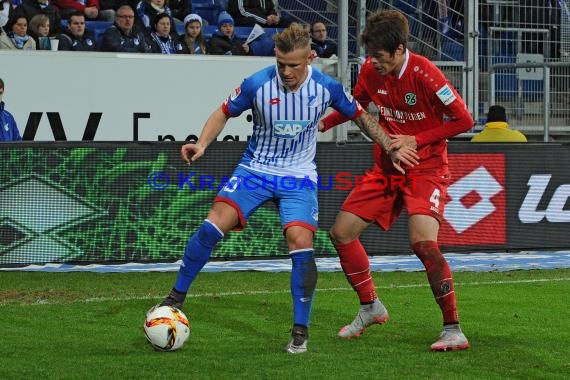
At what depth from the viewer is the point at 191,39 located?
1614 centimetres

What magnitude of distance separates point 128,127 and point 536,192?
5094mm

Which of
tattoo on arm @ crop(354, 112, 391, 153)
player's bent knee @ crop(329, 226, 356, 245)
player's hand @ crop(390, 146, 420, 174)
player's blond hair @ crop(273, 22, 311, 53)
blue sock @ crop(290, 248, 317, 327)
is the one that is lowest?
blue sock @ crop(290, 248, 317, 327)

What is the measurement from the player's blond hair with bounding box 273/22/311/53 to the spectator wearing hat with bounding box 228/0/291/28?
34.7ft

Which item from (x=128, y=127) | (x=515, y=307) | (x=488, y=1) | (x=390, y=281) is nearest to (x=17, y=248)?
(x=128, y=127)

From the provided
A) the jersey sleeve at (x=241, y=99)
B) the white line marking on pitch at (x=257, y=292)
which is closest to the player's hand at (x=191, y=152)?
the jersey sleeve at (x=241, y=99)

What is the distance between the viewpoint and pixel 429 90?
303 inches

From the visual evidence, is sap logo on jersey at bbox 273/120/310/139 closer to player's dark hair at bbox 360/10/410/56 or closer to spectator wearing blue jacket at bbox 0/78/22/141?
player's dark hair at bbox 360/10/410/56

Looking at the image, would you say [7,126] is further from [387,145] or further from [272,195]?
[387,145]

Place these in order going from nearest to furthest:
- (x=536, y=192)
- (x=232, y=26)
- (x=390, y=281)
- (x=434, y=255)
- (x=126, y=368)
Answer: (x=126, y=368), (x=434, y=255), (x=390, y=281), (x=536, y=192), (x=232, y=26)

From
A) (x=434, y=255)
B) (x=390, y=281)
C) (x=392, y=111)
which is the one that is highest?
(x=392, y=111)

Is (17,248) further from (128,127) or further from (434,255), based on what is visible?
(434,255)

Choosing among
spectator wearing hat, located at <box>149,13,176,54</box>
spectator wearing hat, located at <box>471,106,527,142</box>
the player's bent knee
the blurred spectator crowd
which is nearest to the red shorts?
the player's bent knee

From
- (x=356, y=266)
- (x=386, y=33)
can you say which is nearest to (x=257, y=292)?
(x=356, y=266)

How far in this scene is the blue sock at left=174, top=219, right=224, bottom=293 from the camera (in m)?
7.54
